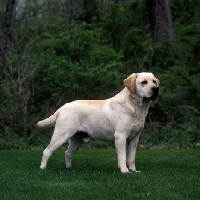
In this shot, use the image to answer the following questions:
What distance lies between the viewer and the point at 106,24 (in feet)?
69.9

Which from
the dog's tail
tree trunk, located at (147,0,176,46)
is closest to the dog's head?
the dog's tail

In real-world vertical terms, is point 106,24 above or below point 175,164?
above

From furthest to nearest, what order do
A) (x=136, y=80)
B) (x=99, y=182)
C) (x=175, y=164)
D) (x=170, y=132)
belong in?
(x=170, y=132), (x=175, y=164), (x=136, y=80), (x=99, y=182)

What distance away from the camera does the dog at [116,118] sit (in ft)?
29.3

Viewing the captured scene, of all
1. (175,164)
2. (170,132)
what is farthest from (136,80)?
(170,132)

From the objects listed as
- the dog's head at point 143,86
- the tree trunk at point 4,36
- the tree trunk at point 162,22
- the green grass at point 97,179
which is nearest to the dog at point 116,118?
the dog's head at point 143,86

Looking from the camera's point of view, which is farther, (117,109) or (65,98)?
(65,98)

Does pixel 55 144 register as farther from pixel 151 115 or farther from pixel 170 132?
pixel 151 115

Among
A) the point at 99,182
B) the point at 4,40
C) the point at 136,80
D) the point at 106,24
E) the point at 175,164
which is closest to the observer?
the point at 99,182

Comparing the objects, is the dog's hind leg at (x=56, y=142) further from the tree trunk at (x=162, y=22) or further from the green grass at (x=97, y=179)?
the tree trunk at (x=162, y=22)

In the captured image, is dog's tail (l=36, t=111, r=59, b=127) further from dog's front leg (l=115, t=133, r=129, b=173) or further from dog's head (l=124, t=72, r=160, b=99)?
dog's head (l=124, t=72, r=160, b=99)

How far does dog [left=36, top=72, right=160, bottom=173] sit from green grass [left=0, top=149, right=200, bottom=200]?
0.51 m

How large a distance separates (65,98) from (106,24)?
5194mm

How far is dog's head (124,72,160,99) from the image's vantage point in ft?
29.1
